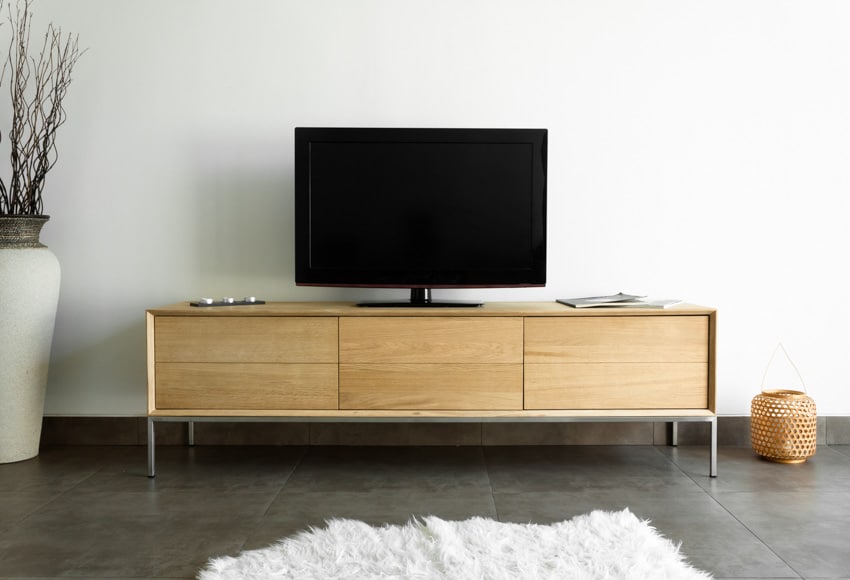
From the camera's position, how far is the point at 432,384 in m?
2.84

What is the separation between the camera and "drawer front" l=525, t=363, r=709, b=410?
2.83 m

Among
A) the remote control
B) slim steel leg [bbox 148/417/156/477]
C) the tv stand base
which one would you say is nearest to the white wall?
the remote control

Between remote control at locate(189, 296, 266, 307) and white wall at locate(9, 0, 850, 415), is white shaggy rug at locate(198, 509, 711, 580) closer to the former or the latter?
remote control at locate(189, 296, 266, 307)

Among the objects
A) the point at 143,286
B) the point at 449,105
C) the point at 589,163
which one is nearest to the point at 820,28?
the point at 589,163

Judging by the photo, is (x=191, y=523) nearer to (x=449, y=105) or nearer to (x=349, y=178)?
(x=349, y=178)

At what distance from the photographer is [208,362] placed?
2846mm

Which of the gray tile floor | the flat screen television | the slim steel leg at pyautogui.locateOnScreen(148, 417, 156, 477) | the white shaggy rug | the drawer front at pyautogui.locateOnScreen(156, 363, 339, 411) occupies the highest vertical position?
the flat screen television

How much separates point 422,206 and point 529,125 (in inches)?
25.2

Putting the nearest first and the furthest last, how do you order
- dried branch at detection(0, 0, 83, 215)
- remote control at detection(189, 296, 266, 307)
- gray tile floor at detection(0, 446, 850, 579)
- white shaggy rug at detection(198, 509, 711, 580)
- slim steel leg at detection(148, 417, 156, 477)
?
white shaggy rug at detection(198, 509, 711, 580), gray tile floor at detection(0, 446, 850, 579), slim steel leg at detection(148, 417, 156, 477), remote control at detection(189, 296, 266, 307), dried branch at detection(0, 0, 83, 215)

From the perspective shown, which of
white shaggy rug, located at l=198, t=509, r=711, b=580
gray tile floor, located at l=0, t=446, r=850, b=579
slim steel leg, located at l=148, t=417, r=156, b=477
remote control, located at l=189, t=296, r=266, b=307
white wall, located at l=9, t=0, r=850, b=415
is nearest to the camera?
white shaggy rug, located at l=198, t=509, r=711, b=580

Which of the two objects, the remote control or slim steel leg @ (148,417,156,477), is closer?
slim steel leg @ (148,417,156,477)

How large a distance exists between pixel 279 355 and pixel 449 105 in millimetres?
1277

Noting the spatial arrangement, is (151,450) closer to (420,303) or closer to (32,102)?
(420,303)

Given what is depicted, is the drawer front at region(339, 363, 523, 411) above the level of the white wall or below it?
below
